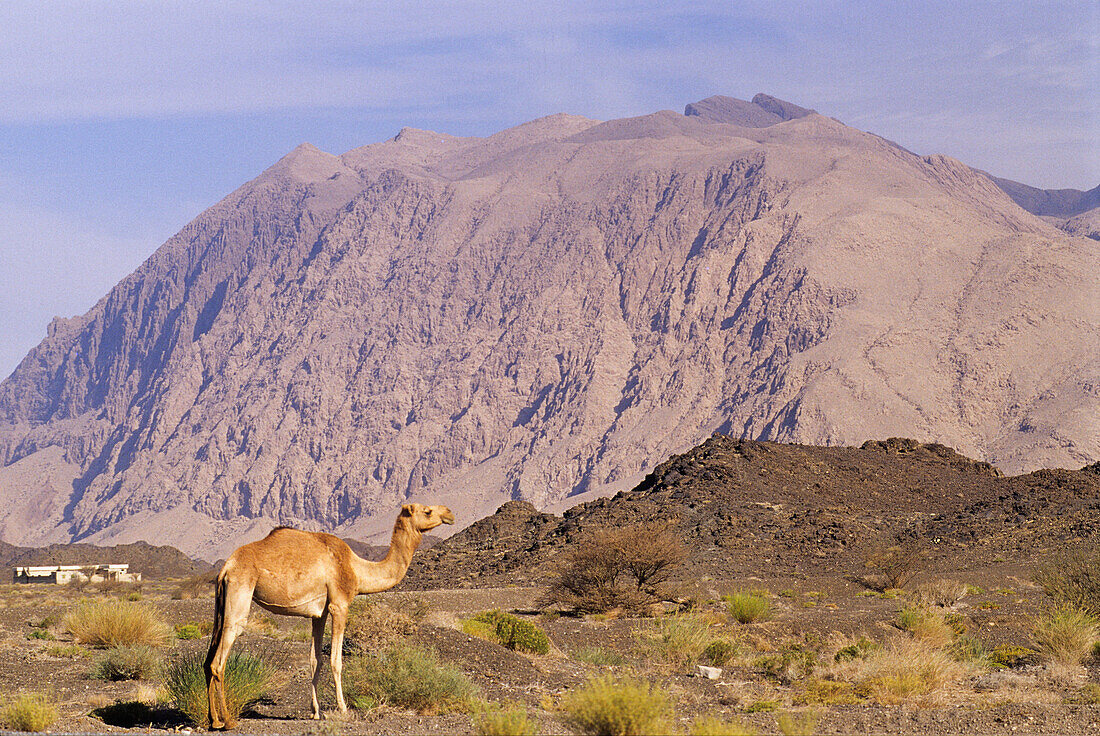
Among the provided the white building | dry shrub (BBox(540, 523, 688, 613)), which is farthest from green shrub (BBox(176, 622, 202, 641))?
the white building

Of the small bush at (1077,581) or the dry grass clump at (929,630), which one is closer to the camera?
the dry grass clump at (929,630)

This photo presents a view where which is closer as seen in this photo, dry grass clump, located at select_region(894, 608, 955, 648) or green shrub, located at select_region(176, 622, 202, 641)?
dry grass clump, located at select_region(894, 608, 955, 648)

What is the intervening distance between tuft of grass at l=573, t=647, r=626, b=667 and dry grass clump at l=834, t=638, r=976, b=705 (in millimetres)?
4217

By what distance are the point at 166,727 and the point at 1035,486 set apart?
6200 cm

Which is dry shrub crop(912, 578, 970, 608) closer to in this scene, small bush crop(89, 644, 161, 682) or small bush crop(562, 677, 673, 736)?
small bush crop(89, 644, 161, 682)

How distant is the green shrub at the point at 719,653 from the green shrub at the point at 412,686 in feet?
24.0

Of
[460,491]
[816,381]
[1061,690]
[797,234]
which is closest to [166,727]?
[1061,690]

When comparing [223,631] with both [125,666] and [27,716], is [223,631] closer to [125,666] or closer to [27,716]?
[27,716]

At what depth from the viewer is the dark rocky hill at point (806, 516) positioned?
51.2 metres

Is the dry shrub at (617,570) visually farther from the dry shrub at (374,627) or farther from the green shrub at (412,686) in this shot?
the green shrub at (412,686)

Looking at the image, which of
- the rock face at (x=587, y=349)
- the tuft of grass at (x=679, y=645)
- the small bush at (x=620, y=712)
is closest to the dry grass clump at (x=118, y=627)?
the tuft of grass at (x=679, y=645)

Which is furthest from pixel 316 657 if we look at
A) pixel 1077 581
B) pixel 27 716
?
pixel 1077 581

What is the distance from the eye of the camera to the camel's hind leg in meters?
12.1

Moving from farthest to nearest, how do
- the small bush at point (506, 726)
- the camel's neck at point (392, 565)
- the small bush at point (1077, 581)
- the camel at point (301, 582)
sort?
the small bush at point (1077, 581), the camel's neck at point (392, 565), the camel at point (301, 582), the small bush at point (506, 726)
